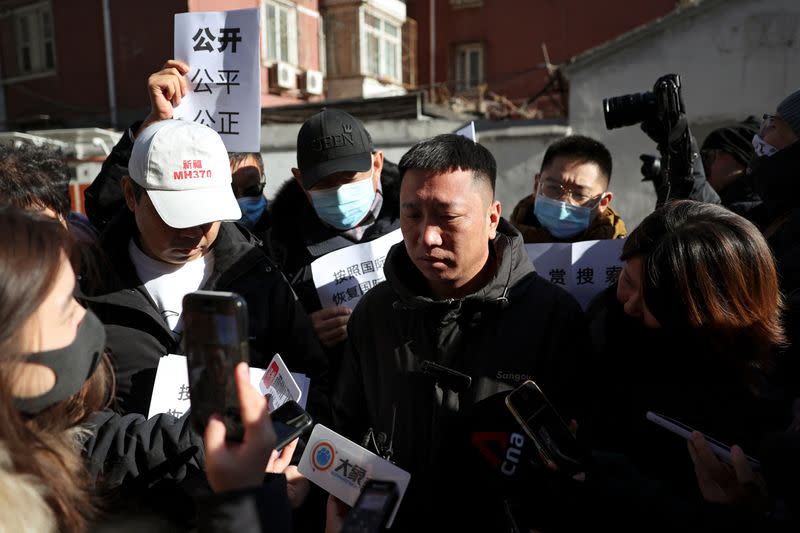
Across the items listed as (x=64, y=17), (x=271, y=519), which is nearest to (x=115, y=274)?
(x=271, y=519)

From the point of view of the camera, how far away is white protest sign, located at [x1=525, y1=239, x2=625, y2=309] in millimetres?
2379

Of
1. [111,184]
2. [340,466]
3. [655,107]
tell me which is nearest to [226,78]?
[111,184]

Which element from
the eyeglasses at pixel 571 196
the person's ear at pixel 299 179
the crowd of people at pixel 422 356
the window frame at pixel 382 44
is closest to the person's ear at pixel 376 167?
the person's ear at pixel 299 179

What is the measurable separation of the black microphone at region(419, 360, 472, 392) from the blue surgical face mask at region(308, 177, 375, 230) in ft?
3.61

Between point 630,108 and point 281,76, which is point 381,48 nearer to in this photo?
point 281,76

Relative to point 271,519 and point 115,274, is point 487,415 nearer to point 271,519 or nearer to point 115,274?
point 271,519

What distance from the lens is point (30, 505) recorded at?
46.6 inches

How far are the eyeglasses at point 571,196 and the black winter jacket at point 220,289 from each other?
144 cm

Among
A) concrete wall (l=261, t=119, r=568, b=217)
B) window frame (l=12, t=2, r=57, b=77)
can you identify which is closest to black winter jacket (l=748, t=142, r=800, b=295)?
concrete wall (l=261, t=119, r=568, b=217)

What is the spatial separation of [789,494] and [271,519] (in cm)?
96

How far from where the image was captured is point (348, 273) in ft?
7.91

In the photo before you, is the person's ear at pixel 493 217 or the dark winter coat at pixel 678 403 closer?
the dark winter coat at pixel 678 403

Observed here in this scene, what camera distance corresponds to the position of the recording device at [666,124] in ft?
8.73

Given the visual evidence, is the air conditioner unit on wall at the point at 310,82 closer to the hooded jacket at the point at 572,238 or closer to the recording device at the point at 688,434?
the hooded jacket at the point at 572,238
